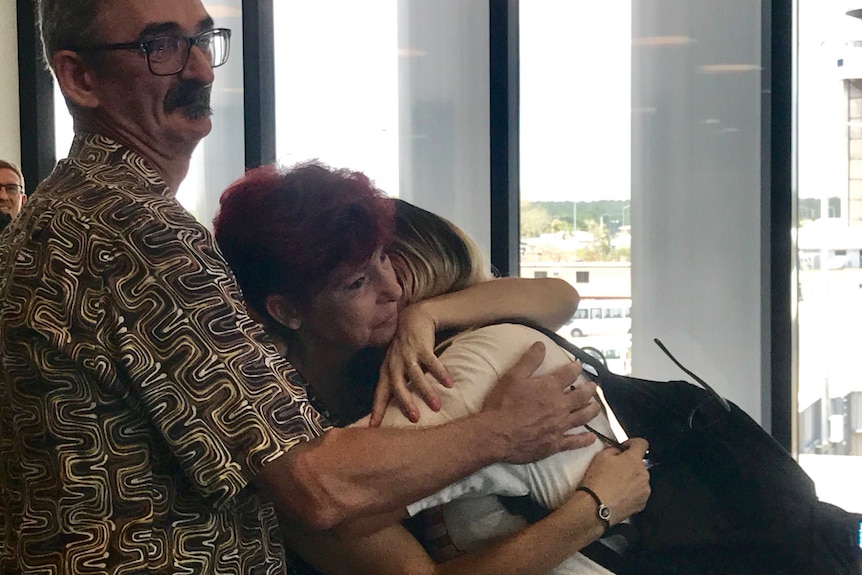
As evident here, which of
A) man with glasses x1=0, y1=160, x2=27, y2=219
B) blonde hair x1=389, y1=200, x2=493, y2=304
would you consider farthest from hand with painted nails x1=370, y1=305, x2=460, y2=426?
man with glasses x1=0, y1=160, x2=27, y2=219

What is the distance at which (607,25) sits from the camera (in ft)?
11.7

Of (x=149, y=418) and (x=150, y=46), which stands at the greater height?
(x=150, y=46)

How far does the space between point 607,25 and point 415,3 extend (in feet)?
2.73

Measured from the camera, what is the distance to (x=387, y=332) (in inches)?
56.5

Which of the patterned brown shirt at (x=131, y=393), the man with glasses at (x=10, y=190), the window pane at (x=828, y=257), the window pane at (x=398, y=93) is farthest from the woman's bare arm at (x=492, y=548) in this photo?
the man with glasses at (x=10, y=190)

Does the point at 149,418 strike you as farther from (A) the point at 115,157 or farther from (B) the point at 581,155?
(B) the point at 581,155

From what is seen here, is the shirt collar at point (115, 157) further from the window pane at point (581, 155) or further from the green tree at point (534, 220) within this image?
the green tree at point (534, 220)

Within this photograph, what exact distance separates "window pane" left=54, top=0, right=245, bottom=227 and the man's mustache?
3090mm

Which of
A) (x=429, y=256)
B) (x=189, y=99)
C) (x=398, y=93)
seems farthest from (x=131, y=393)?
(x=398, y=93)

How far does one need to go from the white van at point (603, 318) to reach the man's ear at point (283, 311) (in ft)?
7.29

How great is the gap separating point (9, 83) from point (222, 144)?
1131mm

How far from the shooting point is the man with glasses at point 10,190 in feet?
12.7

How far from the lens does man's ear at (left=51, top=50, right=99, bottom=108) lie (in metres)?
1.26

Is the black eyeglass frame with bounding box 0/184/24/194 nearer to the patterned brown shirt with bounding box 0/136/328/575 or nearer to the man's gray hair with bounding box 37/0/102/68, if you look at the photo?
the man's gray hair with bounding box 37/0/102/68
